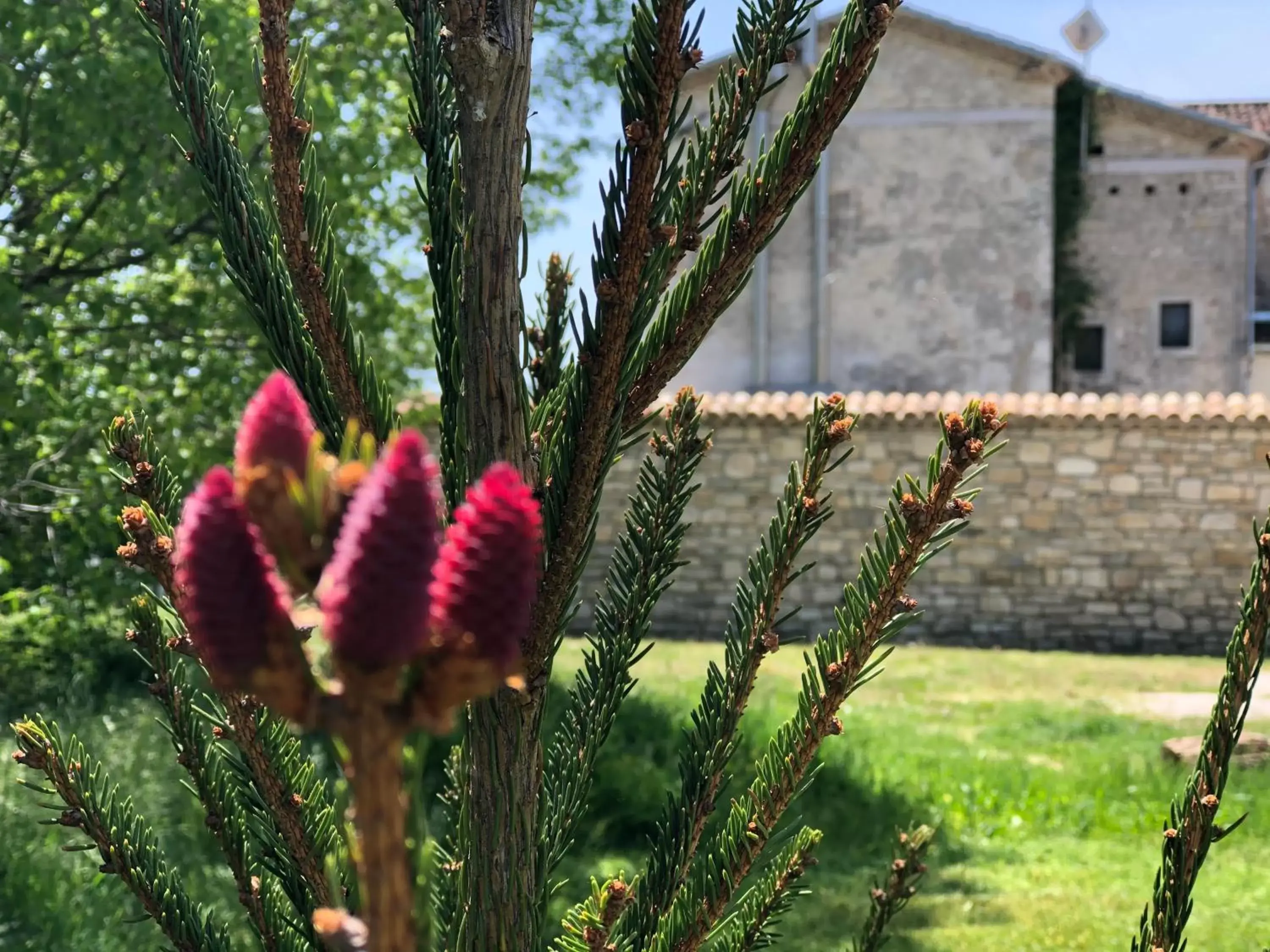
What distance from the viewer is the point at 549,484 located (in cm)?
106

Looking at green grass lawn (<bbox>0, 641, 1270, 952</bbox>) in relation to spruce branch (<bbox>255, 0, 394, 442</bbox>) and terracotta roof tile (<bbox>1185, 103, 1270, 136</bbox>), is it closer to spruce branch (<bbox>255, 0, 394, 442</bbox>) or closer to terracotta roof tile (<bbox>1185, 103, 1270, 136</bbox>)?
spruce branch (<bbox>255, 0, 394, 442</bbox>)

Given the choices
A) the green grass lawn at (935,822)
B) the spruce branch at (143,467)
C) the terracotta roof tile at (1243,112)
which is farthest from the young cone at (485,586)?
the terracotta roof tile at (1243,112)

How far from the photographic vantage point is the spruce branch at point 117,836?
1303mm

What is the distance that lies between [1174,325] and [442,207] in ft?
72.8

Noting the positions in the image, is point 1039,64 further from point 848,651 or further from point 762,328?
point 848,651

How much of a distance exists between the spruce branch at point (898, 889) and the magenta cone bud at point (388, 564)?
134 centimetres

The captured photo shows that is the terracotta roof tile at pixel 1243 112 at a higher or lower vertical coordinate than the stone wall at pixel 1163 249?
higher

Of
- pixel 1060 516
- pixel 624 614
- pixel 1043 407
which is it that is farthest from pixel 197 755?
pixel 1060 516

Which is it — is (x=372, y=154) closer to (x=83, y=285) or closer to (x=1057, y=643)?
(x=83, y=285)

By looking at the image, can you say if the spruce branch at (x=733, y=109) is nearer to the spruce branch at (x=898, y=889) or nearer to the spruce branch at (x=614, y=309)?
the spruce branch at (x=614, y=309)

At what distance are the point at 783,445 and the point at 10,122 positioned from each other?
8.43 m

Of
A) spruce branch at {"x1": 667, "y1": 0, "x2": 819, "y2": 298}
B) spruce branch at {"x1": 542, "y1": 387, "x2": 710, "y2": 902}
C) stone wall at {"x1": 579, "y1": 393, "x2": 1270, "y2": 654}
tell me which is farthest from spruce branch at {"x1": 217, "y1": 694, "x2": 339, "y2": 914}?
stone wall at {"x1": 579, "y1": 393, "x2": 1270, "y2": 654}

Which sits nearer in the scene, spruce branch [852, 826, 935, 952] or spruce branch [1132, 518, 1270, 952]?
spruce branch [1132, 518, 1270, 952]

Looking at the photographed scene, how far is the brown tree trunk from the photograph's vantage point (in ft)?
3.30
